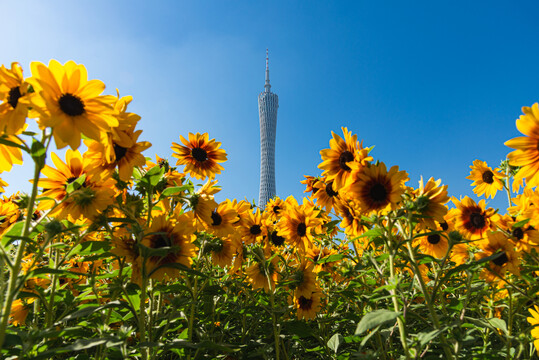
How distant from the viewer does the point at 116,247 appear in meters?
1.74

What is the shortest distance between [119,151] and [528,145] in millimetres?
2231

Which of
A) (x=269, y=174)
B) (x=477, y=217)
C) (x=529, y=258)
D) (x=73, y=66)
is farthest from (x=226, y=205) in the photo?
(x=269, y=174)

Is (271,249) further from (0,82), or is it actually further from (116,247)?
(0,82)

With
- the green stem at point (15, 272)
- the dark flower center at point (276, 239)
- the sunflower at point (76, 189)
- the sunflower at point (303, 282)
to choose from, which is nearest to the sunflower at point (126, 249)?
the sunflower at point (76, 189)

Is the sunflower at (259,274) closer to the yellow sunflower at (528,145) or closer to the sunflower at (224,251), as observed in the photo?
the sunflower at (224,251)

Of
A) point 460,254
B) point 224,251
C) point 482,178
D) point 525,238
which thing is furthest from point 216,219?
point 482,178

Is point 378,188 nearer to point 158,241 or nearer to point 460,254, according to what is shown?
point 158,241

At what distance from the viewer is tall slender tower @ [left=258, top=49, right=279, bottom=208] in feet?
315

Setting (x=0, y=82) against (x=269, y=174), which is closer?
(x=0, y=82)

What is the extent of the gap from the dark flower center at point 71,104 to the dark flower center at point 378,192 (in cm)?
151

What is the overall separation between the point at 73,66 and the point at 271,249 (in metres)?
2.86

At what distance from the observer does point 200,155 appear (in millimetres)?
3119

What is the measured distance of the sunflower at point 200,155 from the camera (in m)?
2.97

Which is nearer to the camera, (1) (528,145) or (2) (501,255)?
(1) (528,145)
